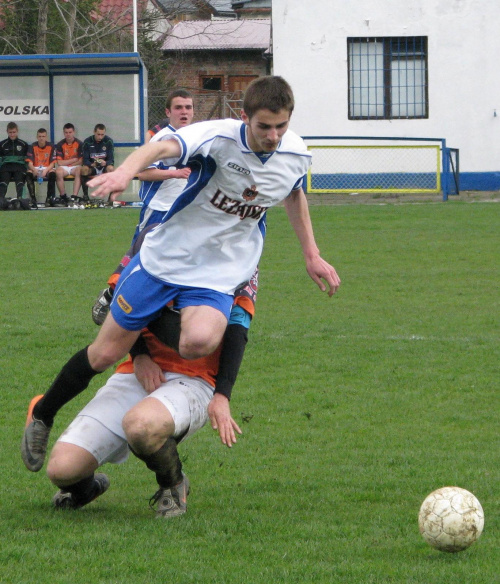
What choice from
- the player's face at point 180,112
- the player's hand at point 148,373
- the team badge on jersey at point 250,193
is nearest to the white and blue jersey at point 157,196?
the player's face at point 180,112

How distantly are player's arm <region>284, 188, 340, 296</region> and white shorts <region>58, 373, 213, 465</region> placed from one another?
2.44 feet

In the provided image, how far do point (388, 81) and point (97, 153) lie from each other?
9475mm

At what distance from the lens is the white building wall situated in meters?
25.7

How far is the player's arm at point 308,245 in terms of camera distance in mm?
4805

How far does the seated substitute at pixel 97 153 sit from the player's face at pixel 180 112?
39.1 feet

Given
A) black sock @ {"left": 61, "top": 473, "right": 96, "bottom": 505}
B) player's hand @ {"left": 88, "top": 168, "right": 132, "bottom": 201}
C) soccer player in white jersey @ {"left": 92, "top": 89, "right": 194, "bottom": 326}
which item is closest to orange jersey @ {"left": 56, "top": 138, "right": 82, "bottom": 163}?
soccer player in white jersey @ {"left": 92, "top": 89, "right": 194, "bottom": 326}

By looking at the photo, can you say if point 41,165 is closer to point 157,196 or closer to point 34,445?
point 157,196

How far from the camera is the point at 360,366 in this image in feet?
24.5

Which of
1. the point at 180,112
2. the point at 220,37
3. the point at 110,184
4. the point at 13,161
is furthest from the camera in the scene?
the point at 220,37

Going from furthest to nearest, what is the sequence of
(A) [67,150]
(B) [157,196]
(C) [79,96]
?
(C) [79,96], (A) [67,150], (B) [157,196]

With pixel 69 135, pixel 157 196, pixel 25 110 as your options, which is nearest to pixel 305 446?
pixel 157 196

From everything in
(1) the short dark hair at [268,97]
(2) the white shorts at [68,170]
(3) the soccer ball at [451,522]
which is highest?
(2) the white shorts at [68,170]

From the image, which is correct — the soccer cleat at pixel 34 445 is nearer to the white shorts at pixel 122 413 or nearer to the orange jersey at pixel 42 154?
the white shorts at pixel 122 413

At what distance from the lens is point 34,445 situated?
468 cm
